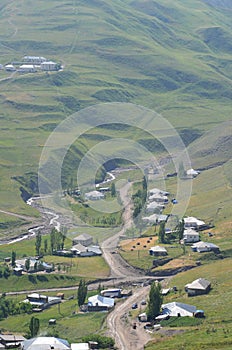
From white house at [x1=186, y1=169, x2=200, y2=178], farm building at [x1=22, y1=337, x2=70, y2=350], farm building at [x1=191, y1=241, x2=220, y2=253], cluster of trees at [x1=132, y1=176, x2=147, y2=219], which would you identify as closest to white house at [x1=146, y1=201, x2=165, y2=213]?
cluster of trees at [x1=132, y1=176, x2=147, y2=219]

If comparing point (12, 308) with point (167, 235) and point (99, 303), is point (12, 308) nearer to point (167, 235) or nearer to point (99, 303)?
point (99, 303)

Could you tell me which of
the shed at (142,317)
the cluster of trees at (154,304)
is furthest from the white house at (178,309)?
the shed at (142,317)

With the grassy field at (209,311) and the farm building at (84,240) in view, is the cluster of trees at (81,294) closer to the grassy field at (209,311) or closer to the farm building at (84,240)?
the grassy field at (209,311)

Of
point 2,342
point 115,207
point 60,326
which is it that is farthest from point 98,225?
point 2,342

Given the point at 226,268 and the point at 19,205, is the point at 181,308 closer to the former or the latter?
the point at 226,268

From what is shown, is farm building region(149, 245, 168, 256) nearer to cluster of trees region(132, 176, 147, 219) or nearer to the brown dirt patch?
the brown dirt patch
